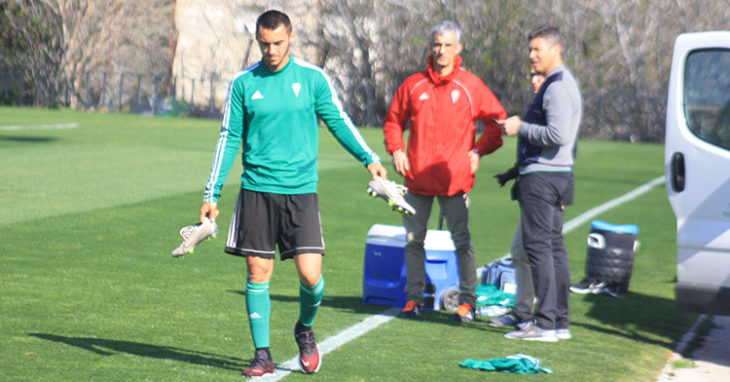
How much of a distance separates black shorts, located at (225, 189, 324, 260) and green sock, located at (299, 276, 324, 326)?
0.21m

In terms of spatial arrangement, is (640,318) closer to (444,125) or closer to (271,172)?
(444,125)

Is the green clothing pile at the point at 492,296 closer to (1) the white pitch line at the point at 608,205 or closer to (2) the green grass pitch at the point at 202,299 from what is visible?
(2) the green grass pitch at the point at 202,299

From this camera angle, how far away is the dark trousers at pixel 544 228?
7305 mm

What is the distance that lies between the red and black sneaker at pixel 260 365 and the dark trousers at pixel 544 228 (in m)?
2.12

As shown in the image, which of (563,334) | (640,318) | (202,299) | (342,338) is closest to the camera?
(342,338)

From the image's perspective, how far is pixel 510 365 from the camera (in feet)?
21.5

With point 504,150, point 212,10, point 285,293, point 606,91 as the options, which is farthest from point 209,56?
point 285,293

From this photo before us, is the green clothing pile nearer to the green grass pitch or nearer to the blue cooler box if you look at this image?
the blue cooler box

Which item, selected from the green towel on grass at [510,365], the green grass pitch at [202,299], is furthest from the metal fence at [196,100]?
the green towel on grass at [510,365]

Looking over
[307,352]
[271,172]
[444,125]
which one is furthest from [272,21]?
[444,125]

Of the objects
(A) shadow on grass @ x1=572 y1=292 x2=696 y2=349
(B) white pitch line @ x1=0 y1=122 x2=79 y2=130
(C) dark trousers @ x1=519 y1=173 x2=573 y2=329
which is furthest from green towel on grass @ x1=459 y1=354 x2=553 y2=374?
(B) white pitch line @ x1=0 y1=122 x2=79 y2=130

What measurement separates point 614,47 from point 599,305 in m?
35.3

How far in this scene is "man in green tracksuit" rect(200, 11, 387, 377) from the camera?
19.8 ft

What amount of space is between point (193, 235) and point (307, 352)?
2.98 ft
